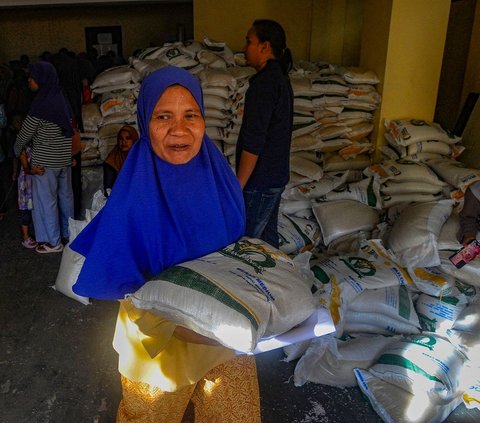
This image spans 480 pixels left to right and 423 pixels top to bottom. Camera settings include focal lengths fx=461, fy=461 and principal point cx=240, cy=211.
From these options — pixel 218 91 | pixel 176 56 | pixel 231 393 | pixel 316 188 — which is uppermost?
pixel 176 56

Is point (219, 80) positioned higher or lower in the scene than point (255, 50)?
lower

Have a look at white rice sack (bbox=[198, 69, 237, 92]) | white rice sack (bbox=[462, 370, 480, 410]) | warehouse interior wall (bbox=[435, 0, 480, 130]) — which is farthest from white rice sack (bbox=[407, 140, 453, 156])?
white rice sack (bbox=[462, 370, 480, 410])

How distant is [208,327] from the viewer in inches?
42.8

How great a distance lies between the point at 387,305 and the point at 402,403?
0.54m

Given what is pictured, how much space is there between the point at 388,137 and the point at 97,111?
2.47 m

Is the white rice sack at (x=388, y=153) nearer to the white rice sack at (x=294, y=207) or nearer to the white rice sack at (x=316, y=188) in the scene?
the white rice sack at (x=316, y=188)

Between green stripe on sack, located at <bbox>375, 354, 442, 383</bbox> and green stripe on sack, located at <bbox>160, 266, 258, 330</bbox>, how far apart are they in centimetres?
A: 111

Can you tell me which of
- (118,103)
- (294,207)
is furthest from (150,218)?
(118,103)

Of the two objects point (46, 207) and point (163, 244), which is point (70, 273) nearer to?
point (46, 207)

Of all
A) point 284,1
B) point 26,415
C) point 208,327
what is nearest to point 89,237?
point 208,327

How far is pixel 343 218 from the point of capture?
3.03 m

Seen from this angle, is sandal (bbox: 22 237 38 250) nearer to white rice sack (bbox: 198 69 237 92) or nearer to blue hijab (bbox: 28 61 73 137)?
blue hijab (bbox: 28 61 73 137)

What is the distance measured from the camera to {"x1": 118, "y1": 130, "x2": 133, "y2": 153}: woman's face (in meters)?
3.35

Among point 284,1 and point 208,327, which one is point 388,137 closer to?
point 284,1
